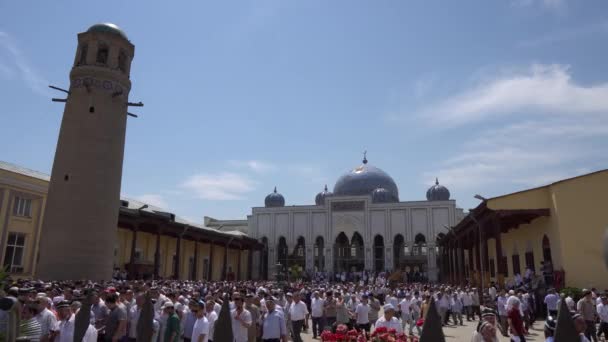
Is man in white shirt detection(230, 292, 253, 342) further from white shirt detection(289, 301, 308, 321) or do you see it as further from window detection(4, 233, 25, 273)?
window detection(4, 233, 25, 273)

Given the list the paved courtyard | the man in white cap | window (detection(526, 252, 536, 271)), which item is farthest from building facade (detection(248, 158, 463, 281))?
the man in white cap

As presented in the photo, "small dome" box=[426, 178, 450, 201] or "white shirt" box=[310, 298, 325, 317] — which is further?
"small dome" box=[426, 178, 450, 201]

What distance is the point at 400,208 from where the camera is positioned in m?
45.5

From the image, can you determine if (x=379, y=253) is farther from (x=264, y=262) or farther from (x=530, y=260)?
(x=530, y=260)

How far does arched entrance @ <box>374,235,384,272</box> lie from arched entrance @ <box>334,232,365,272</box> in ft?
4.34

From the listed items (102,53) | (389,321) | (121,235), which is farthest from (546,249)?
(121,235)

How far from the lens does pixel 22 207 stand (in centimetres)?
2383

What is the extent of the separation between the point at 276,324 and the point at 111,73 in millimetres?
15081

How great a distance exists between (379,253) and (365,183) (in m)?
8.10

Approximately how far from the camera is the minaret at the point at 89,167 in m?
17.7

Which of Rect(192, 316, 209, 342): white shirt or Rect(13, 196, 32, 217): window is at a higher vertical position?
Rect(13, 196, 32, 217): window

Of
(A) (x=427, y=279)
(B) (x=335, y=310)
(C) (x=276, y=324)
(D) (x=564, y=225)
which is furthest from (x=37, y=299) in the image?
(A) (x=427, y=279)

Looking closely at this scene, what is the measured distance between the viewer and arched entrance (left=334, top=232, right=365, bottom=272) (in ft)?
152

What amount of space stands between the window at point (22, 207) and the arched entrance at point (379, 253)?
30.3 m
